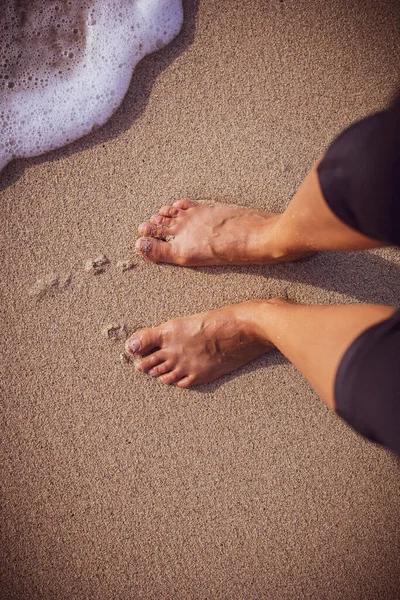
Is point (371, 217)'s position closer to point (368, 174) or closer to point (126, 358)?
point (368, 174)

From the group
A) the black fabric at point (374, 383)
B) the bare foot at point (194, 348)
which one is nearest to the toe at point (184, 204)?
the bare foot at point (194, 348)

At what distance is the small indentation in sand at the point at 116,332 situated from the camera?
1317 millimetres

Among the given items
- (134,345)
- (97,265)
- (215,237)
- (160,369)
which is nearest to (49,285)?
(97,265)

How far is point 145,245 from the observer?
130cm

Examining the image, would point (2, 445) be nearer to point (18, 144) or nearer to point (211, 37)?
point (18, 144)

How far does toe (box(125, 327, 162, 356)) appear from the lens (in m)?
1.30

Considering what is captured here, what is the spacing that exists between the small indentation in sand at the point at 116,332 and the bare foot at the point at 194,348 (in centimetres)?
3

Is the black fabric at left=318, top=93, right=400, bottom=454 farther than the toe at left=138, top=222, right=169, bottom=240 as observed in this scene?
No

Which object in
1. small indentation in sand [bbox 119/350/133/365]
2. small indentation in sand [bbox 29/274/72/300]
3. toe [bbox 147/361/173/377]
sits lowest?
toe [bbox 147/361/173/377]

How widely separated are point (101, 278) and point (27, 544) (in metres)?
0.89

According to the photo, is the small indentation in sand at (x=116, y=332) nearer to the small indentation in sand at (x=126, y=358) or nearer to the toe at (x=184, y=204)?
the small indentation in sand at (x=126, y=358)

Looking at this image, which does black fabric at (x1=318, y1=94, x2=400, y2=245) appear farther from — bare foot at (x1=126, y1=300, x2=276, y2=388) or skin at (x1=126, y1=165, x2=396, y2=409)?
bare foot at (x1=126, y1=300, x2=276, y2=388)

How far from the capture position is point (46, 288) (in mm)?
1312

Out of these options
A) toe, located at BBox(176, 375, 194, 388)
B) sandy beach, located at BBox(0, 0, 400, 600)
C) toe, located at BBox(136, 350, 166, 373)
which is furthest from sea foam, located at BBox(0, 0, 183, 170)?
toe, located at BBox(176, 375, 194, 388)
